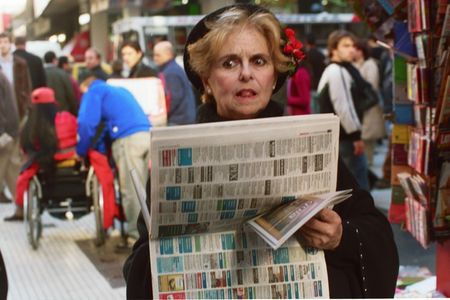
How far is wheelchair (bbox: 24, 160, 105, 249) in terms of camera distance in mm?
6965

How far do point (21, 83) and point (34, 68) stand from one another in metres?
0.72

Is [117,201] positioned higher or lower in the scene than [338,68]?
lower

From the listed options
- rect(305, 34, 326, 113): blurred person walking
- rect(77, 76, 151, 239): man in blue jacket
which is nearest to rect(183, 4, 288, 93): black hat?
rect(77, 76, 151, 239): man in blue jacket

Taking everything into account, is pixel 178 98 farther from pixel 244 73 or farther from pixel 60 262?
pixel 244 73

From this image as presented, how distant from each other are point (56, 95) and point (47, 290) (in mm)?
4640

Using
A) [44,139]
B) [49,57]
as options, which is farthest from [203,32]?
[49,57]

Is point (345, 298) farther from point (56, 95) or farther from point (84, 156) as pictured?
point (56, 95)

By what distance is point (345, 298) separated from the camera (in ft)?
6.75

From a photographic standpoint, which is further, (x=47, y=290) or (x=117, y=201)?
(x=117, y=201)

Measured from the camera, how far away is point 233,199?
1.82 metres

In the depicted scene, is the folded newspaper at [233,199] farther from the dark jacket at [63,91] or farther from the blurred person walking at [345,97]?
the dark jacket at [63,91]

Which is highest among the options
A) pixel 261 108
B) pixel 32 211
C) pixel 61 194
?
pixel 261 108

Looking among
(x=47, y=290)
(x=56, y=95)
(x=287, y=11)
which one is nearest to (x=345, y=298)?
(x=47, y=290)

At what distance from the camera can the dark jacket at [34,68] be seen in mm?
10352
